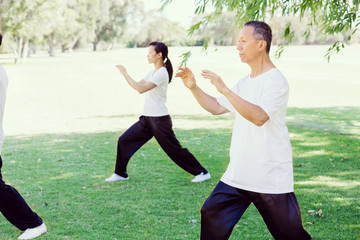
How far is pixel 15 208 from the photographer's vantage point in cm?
422

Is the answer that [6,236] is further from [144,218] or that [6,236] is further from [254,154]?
[254,154]

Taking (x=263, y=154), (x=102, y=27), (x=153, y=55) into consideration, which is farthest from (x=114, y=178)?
(x=102, y=27)

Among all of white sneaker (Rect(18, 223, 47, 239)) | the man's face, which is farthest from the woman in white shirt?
the man's face

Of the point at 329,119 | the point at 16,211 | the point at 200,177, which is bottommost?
the point at 329,119

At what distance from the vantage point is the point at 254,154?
9.78ft

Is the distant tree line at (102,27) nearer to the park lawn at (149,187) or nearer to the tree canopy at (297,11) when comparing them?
the tree canopy at (297,11)

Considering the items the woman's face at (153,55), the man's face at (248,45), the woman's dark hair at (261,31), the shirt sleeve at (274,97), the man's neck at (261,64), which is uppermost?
the woman's dark hair at (261,31)

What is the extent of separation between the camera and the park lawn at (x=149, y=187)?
481cm

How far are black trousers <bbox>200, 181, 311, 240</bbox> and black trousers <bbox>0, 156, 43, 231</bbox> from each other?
2012mm

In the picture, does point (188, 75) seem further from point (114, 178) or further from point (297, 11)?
point (114, 178)

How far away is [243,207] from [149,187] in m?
3.40

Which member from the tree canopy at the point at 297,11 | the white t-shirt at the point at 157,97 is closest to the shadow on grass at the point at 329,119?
the tree canopy at the point at 297,11

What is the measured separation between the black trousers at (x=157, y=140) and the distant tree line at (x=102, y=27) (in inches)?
46.4

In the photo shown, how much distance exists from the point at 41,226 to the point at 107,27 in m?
82.8
